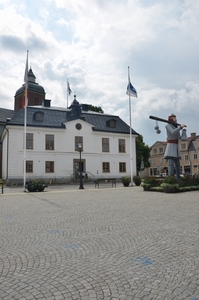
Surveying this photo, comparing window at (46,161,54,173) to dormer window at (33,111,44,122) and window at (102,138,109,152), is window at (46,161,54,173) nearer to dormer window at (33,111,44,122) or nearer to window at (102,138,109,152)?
dormer window at (33,111,44,122)

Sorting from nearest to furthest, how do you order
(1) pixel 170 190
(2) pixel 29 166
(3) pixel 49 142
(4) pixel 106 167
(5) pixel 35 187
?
(1) pixel 170 190 < (5) pixel 35 187 < (2) pixel 29 166 < (3) pixel 49 142 < (4) pixel 106 167

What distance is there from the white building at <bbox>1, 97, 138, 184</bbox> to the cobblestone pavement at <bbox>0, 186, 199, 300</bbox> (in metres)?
27.1

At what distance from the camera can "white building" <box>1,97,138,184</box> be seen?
111 feet

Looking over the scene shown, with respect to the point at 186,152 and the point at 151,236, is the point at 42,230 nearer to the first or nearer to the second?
the point at 151,236

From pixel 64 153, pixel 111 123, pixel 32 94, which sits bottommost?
pixel 64 153

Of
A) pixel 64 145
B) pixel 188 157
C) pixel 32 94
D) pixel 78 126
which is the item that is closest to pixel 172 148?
pixel 64 145

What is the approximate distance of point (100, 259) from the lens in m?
4.55

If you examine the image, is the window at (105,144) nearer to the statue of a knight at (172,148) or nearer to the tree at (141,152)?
the tree at (141,152)

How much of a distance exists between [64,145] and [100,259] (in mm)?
32656

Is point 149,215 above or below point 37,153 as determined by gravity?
below

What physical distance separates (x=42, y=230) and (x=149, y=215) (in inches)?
148

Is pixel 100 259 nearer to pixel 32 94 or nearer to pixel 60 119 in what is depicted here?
pixel 60 119

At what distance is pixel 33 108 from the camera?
3738cm

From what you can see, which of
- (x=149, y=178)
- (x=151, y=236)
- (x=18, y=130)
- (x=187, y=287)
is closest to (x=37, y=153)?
(x=18, y=130)
